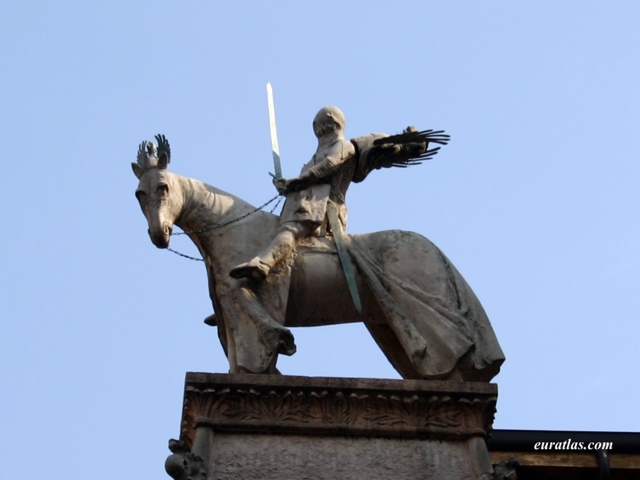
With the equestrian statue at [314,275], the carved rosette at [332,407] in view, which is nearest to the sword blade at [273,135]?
the equestrian statue at [314,275]

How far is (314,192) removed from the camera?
12945 mm

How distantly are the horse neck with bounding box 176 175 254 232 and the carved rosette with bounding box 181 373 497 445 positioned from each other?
188cm

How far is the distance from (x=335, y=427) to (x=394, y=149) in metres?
3.27

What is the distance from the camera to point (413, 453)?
1122cm

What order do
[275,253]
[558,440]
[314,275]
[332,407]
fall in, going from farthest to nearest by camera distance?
[558,440], [314,275], [275,253], [332,407]

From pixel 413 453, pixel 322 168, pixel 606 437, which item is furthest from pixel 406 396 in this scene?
pixel 606 437

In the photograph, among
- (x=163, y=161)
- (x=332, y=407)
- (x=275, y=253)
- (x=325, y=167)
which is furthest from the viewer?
(x=325, y=167)

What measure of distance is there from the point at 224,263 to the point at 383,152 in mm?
1998

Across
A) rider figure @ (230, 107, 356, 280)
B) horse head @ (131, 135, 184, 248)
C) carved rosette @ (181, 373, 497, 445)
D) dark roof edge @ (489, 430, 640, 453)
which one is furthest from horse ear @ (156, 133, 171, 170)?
dark roof edge @ (489, 430, 640, 453)

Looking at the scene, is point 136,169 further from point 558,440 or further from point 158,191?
point 558,440

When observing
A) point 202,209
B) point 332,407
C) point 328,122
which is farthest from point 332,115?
point 332,407

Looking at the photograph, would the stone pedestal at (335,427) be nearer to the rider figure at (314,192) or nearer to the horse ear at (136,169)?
the rider figure at (314,192)

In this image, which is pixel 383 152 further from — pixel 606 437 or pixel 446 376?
pixel 606 437

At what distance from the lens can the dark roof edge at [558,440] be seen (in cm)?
1475
